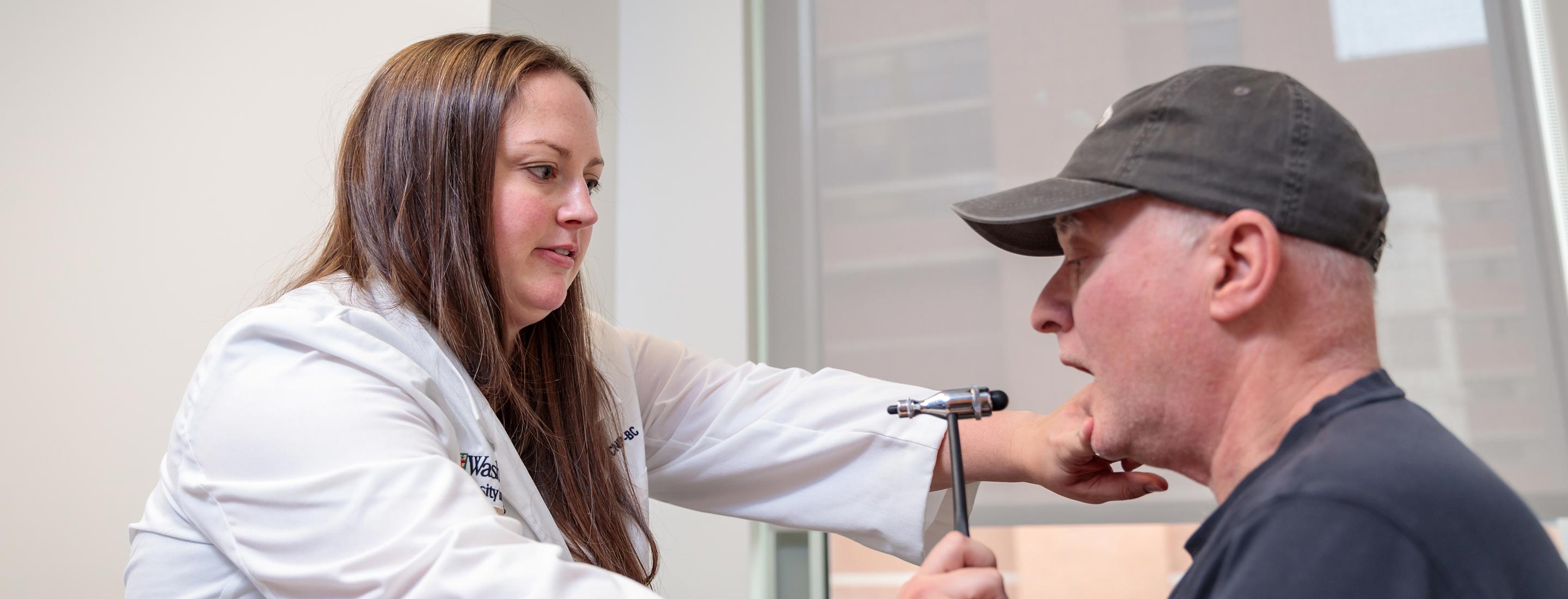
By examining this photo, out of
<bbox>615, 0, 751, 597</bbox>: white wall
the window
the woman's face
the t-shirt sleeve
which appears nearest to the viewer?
the t-shirt sleeve

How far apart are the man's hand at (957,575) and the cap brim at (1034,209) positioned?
251 millimetres

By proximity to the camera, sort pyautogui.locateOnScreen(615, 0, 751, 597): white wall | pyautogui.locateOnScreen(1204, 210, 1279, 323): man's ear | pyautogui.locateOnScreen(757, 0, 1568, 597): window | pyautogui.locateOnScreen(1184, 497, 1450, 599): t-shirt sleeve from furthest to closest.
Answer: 1. pyautogui.locateOnScreen(615, 0, 751, 597): white wall
2. pyautogui.locateOnScreen(757, 0, 1568, 597): window
3. pyautogui.locateOnScreen(1204, 210, 1279, 323): man's ear
4. pyautogui.locateOnScreen(1184, 497, 1450, 599): t-shirt sleeve

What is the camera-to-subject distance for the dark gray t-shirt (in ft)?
1.75

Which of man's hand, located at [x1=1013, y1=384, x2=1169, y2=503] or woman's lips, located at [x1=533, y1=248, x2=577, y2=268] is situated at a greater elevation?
woman's lips, located at [x1=533, y1=248, x2=577, y2=268]

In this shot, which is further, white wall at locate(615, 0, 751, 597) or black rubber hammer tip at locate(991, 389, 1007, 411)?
white wall at locate(615, 0, 751, 597)

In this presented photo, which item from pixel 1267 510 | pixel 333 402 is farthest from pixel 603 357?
pixel 1267 510

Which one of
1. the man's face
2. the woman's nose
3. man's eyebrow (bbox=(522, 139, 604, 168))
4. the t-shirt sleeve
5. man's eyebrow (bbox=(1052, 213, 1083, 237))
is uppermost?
man's eyebrow (bbox=(522, 139, 604, 168))

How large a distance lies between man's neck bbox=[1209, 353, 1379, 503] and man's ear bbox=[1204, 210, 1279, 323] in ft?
0.15

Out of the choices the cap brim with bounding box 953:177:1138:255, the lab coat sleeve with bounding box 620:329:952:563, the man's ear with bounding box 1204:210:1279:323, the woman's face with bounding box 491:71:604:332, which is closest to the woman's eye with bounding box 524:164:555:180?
the woman's face with bounding box 491:71:604:332

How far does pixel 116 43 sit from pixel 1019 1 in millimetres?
1668

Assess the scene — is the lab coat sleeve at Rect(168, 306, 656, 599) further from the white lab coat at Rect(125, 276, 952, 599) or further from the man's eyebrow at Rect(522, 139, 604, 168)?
the man's eyebrow at Rect(522, 139, 604, 168)

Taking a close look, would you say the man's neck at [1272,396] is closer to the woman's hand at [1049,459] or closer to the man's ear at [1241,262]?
the man's ear at [1241,262]

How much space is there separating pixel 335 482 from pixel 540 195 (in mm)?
408

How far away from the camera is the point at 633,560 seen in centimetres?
114
